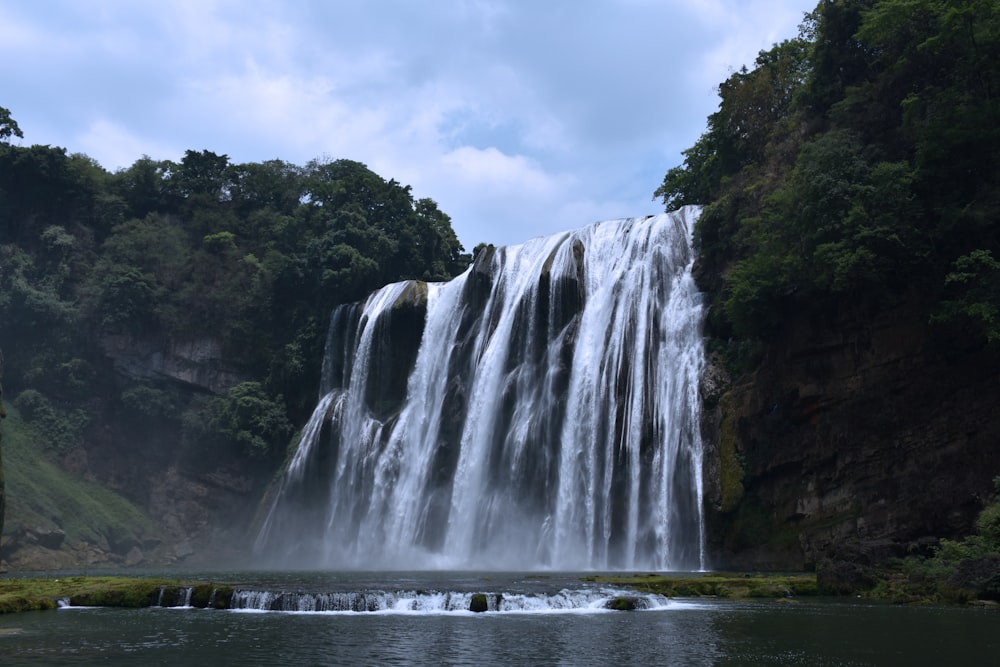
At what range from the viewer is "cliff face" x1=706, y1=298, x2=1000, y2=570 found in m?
27.4

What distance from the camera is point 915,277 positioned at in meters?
29.7

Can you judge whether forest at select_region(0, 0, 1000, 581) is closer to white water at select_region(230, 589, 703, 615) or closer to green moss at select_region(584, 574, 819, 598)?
green moss at select_region(584, 574, 819, 598)

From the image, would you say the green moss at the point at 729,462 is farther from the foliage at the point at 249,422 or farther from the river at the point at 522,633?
the foliage at the point at 249,422

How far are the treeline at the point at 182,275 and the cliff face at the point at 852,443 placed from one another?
3124 centimetres

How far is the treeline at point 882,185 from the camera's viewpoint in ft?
94.8

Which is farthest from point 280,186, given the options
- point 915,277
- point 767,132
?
point 915,277

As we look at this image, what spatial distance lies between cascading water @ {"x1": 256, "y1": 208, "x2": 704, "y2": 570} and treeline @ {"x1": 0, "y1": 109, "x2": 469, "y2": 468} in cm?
493

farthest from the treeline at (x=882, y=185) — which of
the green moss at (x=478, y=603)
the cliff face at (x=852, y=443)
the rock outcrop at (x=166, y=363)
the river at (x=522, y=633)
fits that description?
the rock outcrop at (x=166, y=363)

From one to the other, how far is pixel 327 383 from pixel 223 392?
27.1 ft

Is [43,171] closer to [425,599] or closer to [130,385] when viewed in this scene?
[130,385]

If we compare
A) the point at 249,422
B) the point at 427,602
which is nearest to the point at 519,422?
the point at 427,602

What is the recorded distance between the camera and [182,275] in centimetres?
6300

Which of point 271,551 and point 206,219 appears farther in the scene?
point 206,219

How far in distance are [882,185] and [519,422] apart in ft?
59.2
